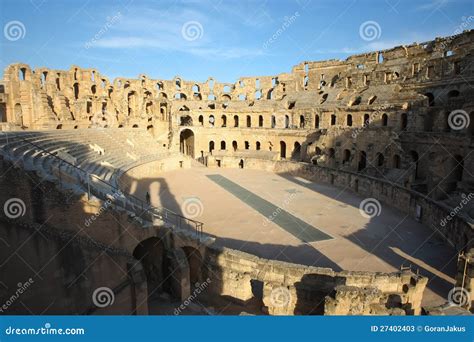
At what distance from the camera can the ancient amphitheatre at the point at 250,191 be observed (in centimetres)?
835

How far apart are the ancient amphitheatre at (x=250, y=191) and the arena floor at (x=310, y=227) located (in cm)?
10

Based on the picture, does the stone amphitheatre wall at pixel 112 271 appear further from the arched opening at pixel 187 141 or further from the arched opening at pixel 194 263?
the arched opening at pixel 187 141

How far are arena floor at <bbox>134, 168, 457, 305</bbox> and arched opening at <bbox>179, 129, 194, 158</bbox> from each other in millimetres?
14649

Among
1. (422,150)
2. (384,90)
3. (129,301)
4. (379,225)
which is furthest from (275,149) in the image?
(129,301)

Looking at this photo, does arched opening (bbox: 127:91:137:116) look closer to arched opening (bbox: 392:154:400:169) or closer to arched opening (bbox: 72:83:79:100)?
arched opening (bbox: 72:83:79:100)

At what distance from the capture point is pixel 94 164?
17.7m

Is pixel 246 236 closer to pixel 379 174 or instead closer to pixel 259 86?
pixel 379 174

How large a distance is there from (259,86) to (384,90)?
62.2 feet

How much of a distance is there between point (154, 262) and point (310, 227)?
7.29m

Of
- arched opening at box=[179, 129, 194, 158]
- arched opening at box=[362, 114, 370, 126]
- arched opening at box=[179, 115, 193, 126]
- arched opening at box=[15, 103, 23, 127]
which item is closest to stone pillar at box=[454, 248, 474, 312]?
arched opening at box=[362, 114, 370, 126]

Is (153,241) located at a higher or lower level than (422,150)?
lower

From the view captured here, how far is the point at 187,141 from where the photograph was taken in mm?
38406

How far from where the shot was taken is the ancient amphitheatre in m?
8.35

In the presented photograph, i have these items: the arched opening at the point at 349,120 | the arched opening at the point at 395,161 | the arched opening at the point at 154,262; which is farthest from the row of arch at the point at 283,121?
the arched opening at the point at 154,262
